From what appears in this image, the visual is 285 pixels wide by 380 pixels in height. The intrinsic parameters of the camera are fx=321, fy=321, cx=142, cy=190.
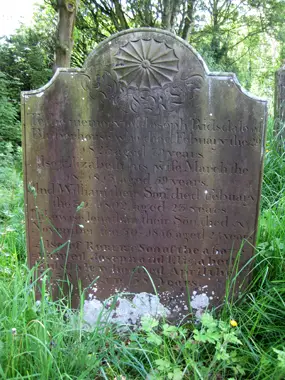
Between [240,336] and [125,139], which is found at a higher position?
[125,139]

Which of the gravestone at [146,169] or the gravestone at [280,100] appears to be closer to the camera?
the gravestone at [146,169]

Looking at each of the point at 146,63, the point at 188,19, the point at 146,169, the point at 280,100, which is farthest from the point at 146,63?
the point at 188,19

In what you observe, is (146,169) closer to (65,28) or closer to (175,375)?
(175,375)

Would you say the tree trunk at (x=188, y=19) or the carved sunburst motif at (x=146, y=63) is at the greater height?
the tree trunk at (x=188, y=19)

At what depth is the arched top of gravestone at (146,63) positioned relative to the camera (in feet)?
7.09

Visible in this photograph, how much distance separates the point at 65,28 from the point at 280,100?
13.1ft

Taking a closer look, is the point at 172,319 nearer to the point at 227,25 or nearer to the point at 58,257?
the point at 58,257

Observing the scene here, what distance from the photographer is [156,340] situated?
1.71 m

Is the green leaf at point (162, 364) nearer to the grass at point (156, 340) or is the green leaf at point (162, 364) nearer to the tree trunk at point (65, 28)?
the grass at point (156, 340)

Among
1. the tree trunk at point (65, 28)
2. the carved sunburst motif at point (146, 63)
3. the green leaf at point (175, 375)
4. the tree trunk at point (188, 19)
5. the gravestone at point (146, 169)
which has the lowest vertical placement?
the green leaf at point (175, 375)

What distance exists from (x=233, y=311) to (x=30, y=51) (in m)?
12.1

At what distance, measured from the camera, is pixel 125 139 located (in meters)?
2.29

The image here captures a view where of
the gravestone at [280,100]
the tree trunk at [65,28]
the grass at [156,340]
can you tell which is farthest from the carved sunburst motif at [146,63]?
the tree trunk at [65,28]

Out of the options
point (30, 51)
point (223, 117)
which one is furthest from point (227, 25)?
point (223, 117)
